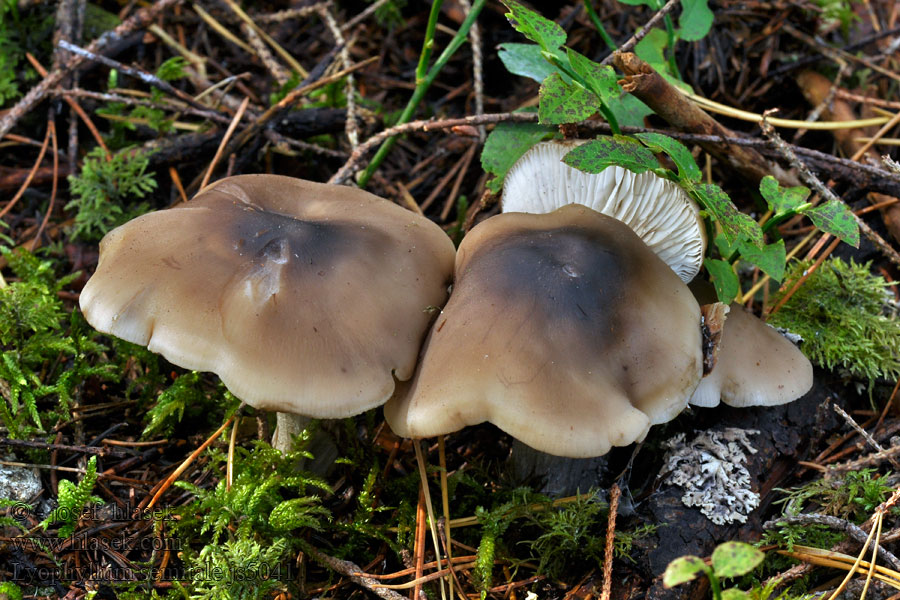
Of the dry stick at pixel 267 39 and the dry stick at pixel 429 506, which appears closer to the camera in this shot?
the dry stick at pixel 429 506

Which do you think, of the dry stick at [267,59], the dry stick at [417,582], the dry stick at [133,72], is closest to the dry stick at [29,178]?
the dry stick at [133,72]

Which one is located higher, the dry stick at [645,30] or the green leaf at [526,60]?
the dry stick at [645,30]

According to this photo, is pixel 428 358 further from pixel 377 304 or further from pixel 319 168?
pixel 319 168

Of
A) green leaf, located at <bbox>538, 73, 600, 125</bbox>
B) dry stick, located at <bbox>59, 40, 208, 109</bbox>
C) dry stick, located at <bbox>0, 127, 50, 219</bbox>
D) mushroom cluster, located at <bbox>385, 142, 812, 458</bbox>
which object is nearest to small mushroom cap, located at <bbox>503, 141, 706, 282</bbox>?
mushroom cluster, located at <bbox>385, 142, 812, 458</bbox>

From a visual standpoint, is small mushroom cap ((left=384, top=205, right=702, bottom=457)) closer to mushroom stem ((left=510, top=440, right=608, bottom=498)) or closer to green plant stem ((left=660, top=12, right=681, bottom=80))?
mushroom stem ((left=510, top=440, right=608, bottom=498))

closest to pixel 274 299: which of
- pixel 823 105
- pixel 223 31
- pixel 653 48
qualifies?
pixel 653 48

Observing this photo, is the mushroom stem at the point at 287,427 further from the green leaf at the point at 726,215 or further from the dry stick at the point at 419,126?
the green leaf at the point at 726,215
